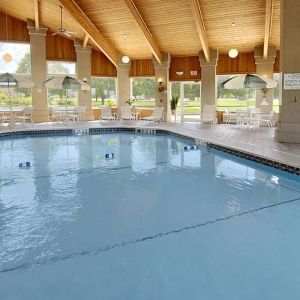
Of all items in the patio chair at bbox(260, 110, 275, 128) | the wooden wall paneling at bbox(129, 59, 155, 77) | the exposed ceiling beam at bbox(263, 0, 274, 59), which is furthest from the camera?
the wooden wall paneling at bbox(129, 59, 155, 77)

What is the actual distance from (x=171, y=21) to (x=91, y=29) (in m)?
3.07

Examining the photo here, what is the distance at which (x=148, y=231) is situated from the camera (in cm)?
398

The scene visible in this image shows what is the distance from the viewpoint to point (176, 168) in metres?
7.20

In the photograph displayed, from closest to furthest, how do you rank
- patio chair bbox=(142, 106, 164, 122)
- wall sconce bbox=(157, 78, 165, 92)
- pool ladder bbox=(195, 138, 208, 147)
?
pool ladder bbox=(195, 138, 208, 147)
patio chair bbox=(142, 106, 164, 122)
wall sconce bbox=(157, 78, 165, 92)

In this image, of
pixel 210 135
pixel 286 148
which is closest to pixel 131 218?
pixel 286 148

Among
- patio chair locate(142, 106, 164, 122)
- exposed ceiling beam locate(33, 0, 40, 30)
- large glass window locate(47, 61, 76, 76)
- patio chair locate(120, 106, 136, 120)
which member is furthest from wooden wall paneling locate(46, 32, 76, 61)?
patio chair locate(142, 106, 164, 122)

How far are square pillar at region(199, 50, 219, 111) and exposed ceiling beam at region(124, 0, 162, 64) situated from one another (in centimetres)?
178

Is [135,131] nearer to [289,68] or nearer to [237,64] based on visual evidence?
[237,64]

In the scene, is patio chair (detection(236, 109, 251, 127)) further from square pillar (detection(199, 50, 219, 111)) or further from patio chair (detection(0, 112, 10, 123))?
patio chair (detection(0, 112, 10, 123))

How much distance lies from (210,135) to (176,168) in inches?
139

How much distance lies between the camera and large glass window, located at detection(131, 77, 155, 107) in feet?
54.7

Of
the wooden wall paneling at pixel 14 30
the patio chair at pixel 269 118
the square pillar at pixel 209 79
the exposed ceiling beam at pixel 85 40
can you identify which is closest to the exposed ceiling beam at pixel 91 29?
the exposed ceiling beam at pixel 85 40

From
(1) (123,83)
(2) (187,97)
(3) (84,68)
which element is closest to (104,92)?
(1) (123,83)

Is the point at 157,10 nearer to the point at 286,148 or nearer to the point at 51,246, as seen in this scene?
the point at 286,148
